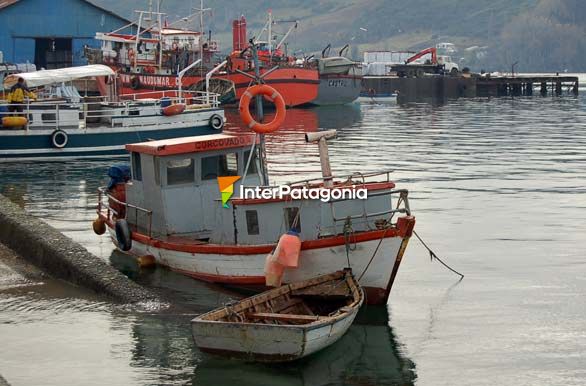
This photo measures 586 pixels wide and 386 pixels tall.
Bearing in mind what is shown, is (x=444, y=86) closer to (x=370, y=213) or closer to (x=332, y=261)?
(x=370, y=213)

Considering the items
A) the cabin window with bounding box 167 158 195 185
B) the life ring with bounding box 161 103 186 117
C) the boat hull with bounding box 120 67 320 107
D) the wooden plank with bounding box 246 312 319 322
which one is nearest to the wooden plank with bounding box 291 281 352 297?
the wooden plank with bounding box 246 312 319 322

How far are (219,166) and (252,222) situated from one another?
2538 mm

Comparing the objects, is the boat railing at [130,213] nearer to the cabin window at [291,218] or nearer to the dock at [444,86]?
the cabin window at [291,218]

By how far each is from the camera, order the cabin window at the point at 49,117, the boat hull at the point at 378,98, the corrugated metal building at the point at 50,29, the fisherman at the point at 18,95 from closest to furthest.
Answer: the fisherman at the point at 18,95
the cabin window at the point at 49,117
the corrugated metal building at the point at 50,29
the boat hull at the point at 378,98

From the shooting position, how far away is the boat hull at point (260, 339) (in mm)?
15992

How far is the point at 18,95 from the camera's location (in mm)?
42969

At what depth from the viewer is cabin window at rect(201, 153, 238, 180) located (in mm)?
22281

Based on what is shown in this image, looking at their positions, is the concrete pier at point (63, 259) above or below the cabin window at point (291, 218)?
below

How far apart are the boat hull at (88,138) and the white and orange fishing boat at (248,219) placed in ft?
63.9

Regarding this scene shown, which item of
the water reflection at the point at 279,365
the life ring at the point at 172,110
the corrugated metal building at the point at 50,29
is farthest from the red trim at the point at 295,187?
the corrugated metal building at the point at 50,29

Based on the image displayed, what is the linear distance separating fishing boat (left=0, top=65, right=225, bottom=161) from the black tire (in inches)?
768

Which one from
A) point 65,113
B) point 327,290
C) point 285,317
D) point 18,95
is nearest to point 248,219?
point 327,290

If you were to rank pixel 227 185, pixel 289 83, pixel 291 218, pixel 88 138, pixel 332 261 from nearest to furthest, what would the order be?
pixel 332 261 → pixel 291 218 → pixel 227 185 → pixel 88 138 → pixel 289 83

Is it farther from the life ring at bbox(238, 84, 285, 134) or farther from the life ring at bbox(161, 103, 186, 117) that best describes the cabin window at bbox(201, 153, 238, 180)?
the life ring at bbox(161, 103, 186, 117)
